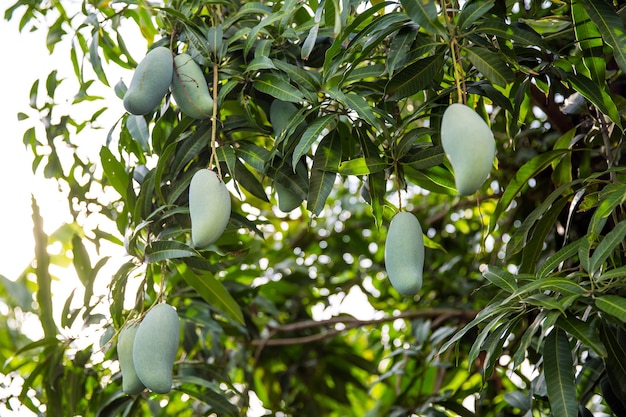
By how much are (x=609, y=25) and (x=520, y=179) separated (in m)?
0.30

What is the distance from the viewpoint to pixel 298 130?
902 millimetres

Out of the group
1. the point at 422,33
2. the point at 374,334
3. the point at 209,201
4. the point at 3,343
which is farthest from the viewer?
the point at 374,334

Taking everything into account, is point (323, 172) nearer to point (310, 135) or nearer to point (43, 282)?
point (310, 135)

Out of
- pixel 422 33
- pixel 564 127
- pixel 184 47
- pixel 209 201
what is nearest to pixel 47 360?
pixel 184 47

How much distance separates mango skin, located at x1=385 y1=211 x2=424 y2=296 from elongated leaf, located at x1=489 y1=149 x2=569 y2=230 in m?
0.32

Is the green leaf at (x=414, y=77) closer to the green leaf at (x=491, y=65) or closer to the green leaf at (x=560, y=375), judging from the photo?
the green leaf at (x=491, y=65)

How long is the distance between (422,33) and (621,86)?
50cm

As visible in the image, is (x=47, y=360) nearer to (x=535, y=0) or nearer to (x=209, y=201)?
(x=209, y=201)

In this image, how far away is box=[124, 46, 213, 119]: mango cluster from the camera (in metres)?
0.79

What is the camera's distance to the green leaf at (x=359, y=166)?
835mm

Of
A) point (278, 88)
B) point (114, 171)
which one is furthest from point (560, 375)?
point (114, 171)

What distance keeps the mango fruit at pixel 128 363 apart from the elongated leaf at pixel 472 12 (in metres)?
0.48

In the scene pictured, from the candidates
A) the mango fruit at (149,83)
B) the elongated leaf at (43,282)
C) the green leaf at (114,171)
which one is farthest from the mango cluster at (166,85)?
the elongated leaf at (43,282)

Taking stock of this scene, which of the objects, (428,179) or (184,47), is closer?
(428,179)
